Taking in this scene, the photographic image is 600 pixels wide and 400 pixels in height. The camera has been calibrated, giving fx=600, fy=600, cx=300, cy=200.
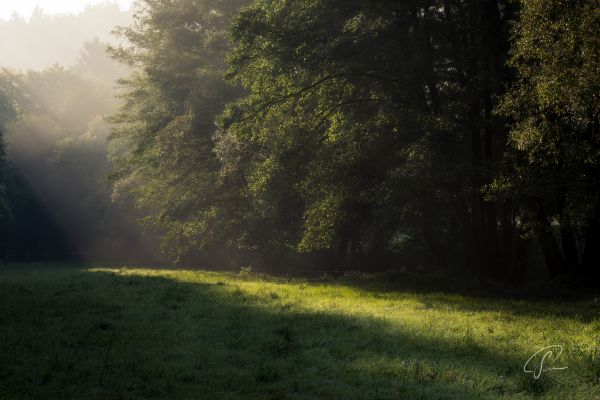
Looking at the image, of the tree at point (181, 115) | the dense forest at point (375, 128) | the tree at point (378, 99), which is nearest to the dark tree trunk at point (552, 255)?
the dense forest at point (375, 128)

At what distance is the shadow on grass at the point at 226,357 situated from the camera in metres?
9.44

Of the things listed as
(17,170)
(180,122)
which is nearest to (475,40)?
(180,122)

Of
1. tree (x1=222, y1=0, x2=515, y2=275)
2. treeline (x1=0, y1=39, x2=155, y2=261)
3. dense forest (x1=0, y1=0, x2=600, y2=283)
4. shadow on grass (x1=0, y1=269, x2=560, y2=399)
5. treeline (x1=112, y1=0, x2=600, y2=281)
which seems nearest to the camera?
shadow on grass (x1=0, y1=269, x2=560, y2=399)

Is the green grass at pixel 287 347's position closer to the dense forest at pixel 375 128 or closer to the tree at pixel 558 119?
the tree at pixel 558 119

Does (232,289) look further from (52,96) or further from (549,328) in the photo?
(52,96)

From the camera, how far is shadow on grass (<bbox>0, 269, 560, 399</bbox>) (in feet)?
31.0

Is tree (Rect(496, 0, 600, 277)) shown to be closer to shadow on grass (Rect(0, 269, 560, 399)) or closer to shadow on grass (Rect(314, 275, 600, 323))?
shadow on grass (Rect(314, 275, 600, 323))

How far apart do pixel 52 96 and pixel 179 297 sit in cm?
9454

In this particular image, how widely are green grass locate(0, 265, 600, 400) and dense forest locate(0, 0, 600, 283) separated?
227 inches

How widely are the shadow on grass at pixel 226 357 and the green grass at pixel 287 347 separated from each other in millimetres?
31

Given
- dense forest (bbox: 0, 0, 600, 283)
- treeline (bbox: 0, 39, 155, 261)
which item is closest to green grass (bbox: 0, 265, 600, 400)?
dense forest (bbox: 0, 0, 600, 283)

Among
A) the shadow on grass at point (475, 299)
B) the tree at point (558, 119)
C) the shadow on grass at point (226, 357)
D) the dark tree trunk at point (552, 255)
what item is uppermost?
the tree at point (558, 119)

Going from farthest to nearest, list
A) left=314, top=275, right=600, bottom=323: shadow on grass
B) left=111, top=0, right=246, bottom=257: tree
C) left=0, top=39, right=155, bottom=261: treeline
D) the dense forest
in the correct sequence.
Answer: left=0, top=39, right=155, bottom=261: treeline → left=111, top=0, right=246, bottom=257: tree → the dense forest → left=314, top=275, right=600, bottom=323: shadow on grass

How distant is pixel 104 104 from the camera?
326ft
